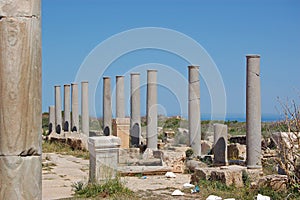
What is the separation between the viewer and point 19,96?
3.69 m

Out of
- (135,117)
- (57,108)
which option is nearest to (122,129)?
(135,117)

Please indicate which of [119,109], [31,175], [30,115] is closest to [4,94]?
[30,115]

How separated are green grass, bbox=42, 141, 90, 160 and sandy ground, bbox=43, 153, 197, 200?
2877 mm

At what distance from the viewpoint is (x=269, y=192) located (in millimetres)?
10391

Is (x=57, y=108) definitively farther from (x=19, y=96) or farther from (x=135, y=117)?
(x=19, y=96)

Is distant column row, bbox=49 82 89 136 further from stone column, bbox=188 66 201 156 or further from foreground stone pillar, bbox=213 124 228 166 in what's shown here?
foreground stone pillar, bbox=213 124 228 166

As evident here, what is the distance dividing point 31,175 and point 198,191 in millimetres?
8232

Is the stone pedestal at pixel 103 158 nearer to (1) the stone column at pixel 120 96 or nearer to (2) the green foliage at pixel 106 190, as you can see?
(2) the green foliage at pixel 106 190

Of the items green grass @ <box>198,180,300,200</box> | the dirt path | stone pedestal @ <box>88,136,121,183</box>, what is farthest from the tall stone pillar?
green grass @ <box>198,180,300,200</box>

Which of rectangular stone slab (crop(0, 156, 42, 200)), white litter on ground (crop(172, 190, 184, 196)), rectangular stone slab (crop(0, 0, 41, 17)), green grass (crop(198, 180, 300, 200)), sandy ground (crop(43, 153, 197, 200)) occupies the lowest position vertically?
sandy ground (crop(43, 153, 197, 200))

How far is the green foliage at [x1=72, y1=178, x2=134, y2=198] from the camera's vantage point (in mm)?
10578

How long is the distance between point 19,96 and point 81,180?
1027cm

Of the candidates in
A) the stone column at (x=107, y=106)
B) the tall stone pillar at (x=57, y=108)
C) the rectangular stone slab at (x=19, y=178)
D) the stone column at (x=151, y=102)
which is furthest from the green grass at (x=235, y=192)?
the tall stone pillar at (x=57, y=108)

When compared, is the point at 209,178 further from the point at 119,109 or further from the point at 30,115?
the point at 119,109
